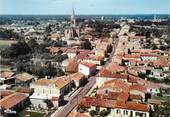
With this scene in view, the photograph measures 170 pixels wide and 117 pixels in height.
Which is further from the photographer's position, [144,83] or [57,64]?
[57,64]

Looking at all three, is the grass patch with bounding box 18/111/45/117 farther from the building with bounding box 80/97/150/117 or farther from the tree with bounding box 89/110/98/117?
the tree with bounding box 89/110/98/117

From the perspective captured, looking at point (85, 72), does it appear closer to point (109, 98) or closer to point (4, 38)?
point (109, 98)

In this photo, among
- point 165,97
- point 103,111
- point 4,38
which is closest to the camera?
point 103,111

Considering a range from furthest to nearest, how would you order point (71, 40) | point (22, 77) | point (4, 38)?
point (4, 38) < point (71, 40) < point (22, 77)

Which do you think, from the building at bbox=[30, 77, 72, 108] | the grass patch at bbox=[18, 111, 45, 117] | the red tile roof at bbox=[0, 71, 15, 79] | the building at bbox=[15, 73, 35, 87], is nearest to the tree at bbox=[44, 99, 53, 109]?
the building at bbox=[30, 77, 72, 108]

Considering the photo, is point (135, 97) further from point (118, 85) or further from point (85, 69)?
point (85, 69)

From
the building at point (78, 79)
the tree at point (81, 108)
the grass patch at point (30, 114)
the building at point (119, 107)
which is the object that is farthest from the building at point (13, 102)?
the building at point (78, 79)

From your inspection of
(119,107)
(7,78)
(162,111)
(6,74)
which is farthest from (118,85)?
(6,74)

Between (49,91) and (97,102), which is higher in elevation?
(97,102)

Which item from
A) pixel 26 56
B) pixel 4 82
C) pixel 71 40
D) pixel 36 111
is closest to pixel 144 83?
pixel 36 111
